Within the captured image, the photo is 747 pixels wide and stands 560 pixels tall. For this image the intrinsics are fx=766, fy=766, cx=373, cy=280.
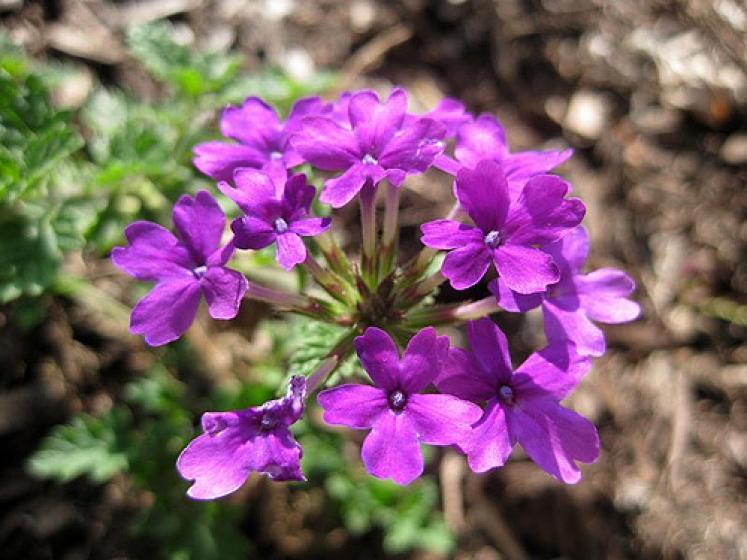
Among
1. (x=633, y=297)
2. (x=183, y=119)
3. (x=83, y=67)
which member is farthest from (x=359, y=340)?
(x=83, y=67)

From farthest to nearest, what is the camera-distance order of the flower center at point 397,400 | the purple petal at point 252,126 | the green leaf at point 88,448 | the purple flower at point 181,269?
the green leaf at point 88,448 → the purple petal at point 252,126 → the purple flower at point 181,269 → the flower center at point 397,400

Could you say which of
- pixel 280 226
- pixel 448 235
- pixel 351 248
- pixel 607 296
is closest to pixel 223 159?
pixel 280 226

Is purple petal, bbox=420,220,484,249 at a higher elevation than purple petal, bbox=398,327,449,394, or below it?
higher

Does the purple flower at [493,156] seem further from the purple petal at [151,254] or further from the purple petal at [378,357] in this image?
the purple petal at [151,254]

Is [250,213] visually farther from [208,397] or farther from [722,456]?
[722,456]

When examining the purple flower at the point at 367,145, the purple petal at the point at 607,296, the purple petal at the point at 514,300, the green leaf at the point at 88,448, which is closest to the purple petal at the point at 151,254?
the purple flower at the point at 367,145

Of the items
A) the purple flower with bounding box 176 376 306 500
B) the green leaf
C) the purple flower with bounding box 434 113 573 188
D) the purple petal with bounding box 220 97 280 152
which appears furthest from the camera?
the green leaf

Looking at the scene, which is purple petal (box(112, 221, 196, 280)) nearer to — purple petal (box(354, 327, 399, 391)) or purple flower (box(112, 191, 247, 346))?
purple flower (box(112, 191, 247, 346))

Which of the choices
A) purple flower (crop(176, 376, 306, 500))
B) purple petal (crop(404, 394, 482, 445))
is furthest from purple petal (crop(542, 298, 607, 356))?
purple flower (crop(176, 376, 306, 500))
